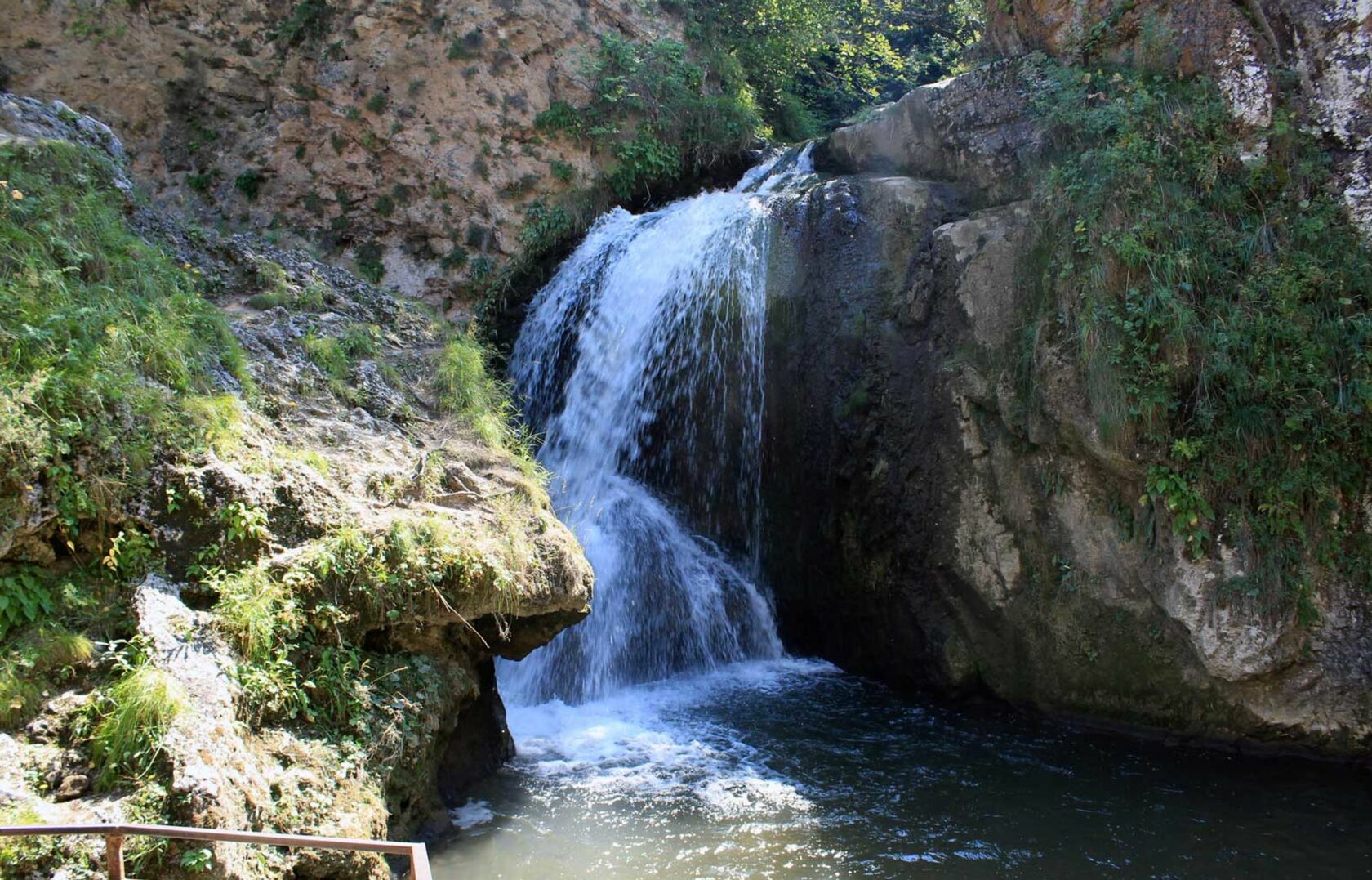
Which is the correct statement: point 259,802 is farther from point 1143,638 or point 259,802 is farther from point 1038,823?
point 1143,638

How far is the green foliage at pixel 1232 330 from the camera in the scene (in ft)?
22.1

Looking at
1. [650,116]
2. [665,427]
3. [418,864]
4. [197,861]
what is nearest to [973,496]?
[665,427]

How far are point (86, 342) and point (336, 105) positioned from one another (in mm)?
8117

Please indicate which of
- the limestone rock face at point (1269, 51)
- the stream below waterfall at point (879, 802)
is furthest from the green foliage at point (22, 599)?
the limestone rock face at point (1269, 51)

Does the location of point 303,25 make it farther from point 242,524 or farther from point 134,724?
point 134,724

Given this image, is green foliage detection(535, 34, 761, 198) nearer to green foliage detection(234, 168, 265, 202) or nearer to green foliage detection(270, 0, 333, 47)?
green foliage detection(270, 0, 333, 47)

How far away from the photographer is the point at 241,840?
2.67 m

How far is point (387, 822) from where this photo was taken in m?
5.09

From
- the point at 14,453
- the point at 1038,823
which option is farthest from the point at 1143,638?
the point at 14,453

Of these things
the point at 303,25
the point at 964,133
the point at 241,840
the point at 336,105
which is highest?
the point at 303,25

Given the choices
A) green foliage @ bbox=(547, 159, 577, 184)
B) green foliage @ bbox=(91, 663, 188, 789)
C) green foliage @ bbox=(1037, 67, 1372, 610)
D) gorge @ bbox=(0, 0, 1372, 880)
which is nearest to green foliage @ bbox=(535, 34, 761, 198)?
gorge @ bbox=(0, 0, 1372, 880)

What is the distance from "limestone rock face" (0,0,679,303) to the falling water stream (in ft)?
5.49

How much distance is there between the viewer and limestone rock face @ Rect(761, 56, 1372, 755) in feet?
22.6

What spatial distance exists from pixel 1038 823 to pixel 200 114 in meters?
12.8
